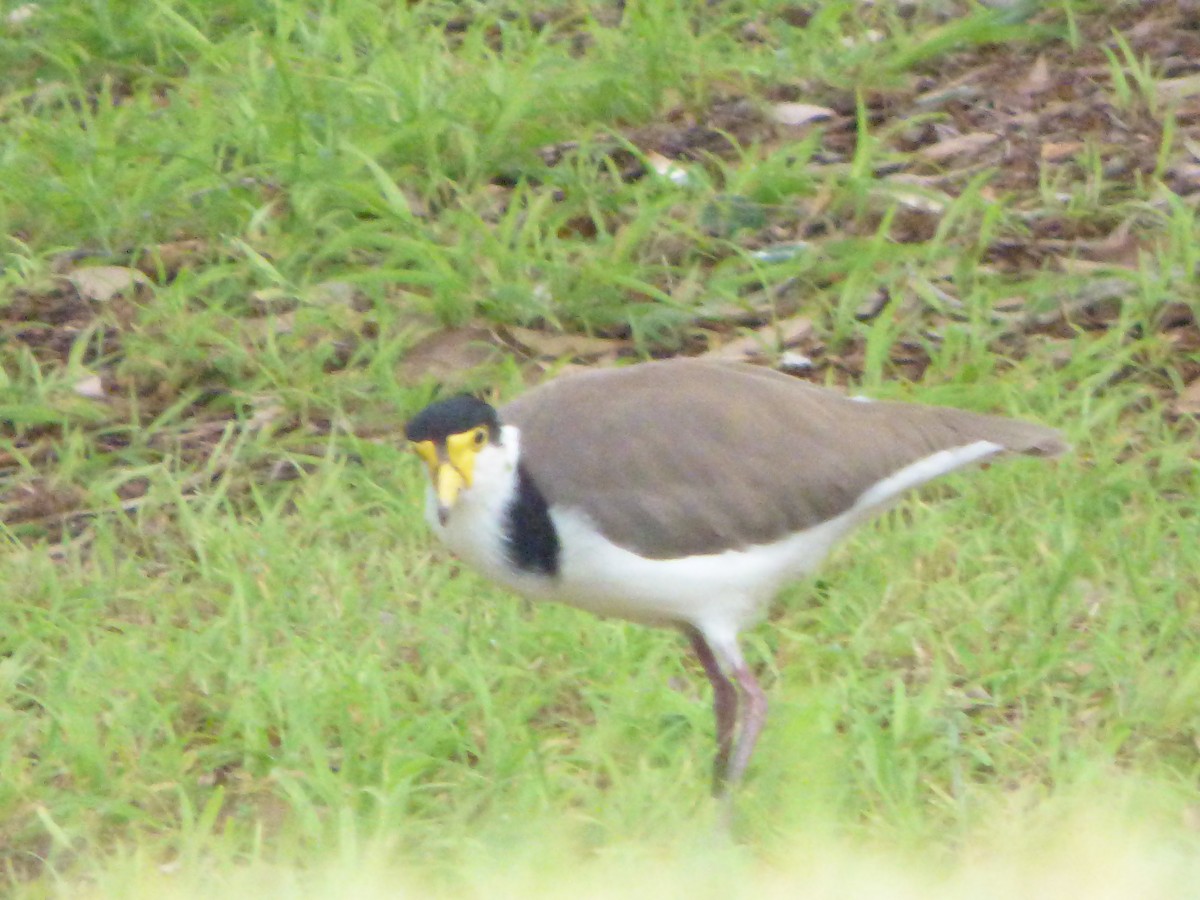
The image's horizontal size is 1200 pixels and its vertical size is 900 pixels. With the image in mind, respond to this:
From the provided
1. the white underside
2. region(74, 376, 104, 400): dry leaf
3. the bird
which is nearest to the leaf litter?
region(74, 376, 104, 400): dry leaf

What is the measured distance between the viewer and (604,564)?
4465mm

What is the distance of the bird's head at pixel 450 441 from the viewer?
441 cm

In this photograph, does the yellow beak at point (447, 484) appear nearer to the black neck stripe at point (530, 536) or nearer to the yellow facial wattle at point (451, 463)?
the yellow facial wattle at point (451, 463)

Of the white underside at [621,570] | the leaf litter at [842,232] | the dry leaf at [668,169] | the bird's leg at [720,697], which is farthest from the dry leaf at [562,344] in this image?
the white underside at [621,570]

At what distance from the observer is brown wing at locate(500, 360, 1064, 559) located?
457cm

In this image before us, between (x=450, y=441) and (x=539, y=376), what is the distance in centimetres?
202

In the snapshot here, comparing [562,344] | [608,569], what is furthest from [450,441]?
[562,344]

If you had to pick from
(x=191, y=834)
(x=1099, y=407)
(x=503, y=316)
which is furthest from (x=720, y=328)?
(x=191, y=834)

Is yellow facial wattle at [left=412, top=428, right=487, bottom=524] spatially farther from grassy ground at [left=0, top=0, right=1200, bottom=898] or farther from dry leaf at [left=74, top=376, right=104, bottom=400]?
dry leaf at [left=74, top=376, right=104, bottom=400]

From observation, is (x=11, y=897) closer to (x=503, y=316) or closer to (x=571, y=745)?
(x=571, y=745)

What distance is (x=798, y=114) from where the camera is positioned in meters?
7.38

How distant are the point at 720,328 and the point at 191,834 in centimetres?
265

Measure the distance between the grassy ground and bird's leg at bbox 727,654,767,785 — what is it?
0.26ft

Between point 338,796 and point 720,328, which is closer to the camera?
point 338,796
